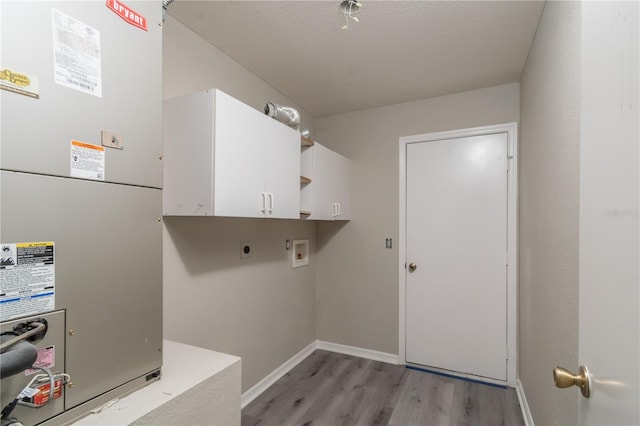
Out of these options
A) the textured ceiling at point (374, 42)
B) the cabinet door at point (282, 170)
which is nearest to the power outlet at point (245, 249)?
the cabinet door at point (282, 170)

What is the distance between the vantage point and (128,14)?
3.44 feet

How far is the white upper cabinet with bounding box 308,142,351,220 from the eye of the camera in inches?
104

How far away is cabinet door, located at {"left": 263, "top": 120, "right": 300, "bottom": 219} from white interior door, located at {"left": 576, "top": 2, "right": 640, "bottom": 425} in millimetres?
1610

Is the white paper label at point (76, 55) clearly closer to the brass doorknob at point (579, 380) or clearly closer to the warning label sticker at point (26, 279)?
the warning label sticker at point (26, 279)

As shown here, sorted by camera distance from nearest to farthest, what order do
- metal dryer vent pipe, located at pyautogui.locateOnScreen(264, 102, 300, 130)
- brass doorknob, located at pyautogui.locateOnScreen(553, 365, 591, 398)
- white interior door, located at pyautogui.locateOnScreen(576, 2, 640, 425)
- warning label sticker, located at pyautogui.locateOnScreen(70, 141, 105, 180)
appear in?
white interior door, located at pyautogui.locateOnScreen(576, 2, 640, 425) → brass doorknob, located at pyautogui.locateOnScreen(553, 365, 591, 398) → warning label sticker, located at pyautogui.locateOnScreen(70, 141, 105, 180) → metal dryer vent pipe, located at pyautogui.locateOnScreen(264, 102, 300, 130)

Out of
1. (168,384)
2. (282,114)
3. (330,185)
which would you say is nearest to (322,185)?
(330,185)

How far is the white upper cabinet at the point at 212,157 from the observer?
1.61m

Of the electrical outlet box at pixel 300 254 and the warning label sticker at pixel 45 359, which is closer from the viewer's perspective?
the warning label sticker at pixel 45 359

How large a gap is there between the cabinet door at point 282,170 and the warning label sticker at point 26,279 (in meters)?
1.22

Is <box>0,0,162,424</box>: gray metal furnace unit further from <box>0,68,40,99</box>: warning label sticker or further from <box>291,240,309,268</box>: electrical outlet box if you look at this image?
<box>291,240,309,268</box>: electrical outlet box

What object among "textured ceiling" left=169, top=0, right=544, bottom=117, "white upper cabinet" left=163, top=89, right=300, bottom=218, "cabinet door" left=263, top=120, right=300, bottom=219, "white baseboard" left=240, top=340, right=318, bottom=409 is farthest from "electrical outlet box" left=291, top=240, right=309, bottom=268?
"textured ceiling" left=169, top=0, right=544, bottom=117

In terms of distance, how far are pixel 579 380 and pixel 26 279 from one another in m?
1.36

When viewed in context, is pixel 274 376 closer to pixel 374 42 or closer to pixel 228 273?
pixel 228 273

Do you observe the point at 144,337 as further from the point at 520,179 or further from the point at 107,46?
the point at 520,179
